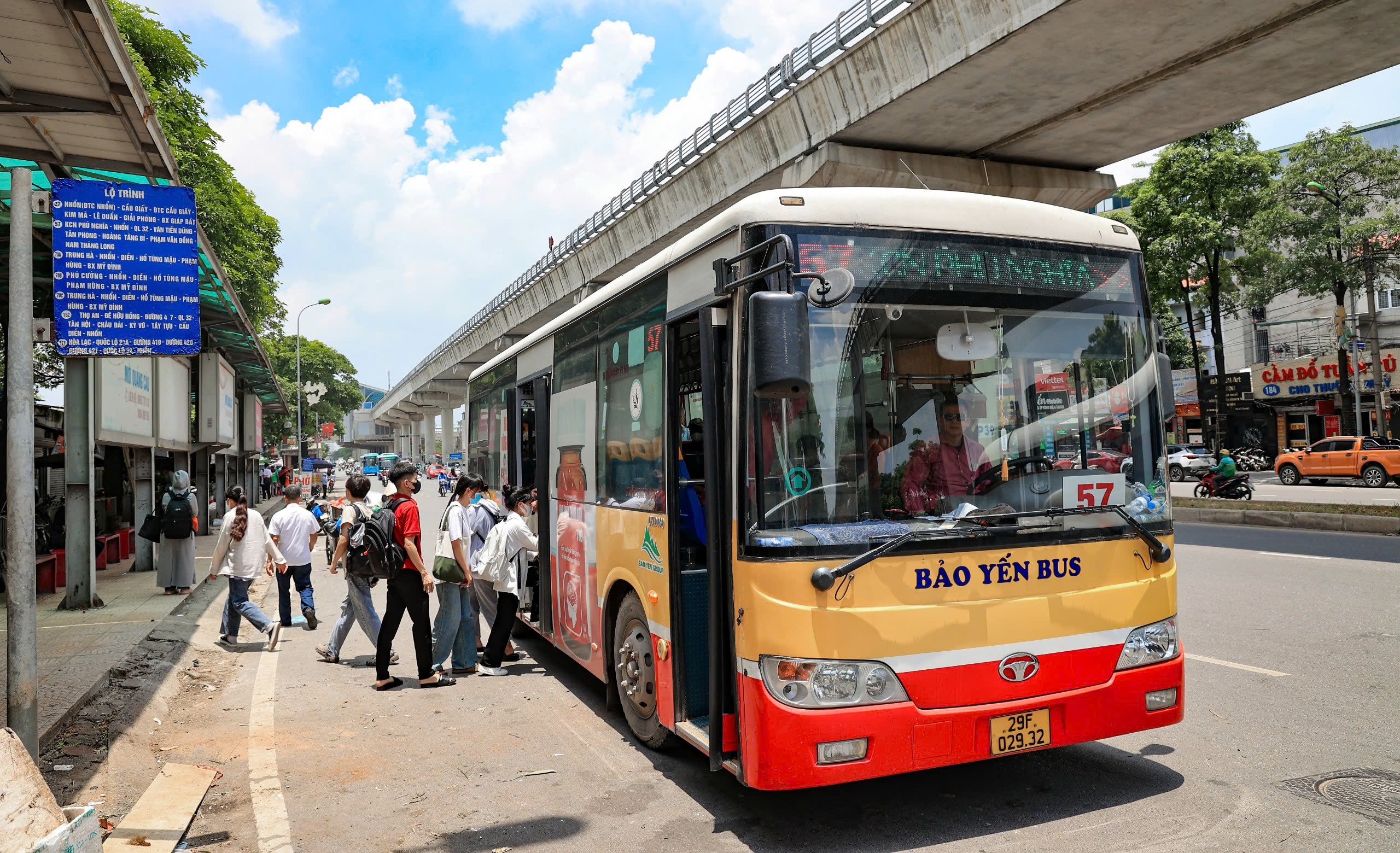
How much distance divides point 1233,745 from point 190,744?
6427mm

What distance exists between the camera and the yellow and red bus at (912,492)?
418 centimetres

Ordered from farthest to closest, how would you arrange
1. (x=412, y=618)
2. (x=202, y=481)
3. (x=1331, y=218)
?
1. (x=1331, y=218)
2. (x=202, y=481)
3. (x=412, y=618)

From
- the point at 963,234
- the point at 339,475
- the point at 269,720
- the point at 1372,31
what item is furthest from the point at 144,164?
the point at 339,475

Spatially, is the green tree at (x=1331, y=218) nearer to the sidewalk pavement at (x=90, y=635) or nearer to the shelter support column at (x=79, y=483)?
the sidewalk pavement at (x=90, y=635)

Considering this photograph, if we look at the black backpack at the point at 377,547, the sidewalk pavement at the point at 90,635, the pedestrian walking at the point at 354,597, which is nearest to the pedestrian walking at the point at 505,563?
the black backpack at the point at 377,547

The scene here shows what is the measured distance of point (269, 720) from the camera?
22.9 ft

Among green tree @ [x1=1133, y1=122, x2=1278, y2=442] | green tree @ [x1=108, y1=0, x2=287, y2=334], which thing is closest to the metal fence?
green tree @ [x1=108, y1=0, x2=287, y2=334]

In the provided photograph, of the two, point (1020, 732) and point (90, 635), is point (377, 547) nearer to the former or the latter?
point (90, 635)

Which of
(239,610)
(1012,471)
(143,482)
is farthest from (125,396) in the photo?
(1012,471)

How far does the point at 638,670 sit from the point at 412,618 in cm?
268

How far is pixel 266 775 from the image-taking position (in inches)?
224

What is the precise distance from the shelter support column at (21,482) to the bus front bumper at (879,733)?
135 inches

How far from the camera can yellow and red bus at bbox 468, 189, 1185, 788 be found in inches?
164

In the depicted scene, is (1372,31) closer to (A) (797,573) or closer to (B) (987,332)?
(B) (987,332)
